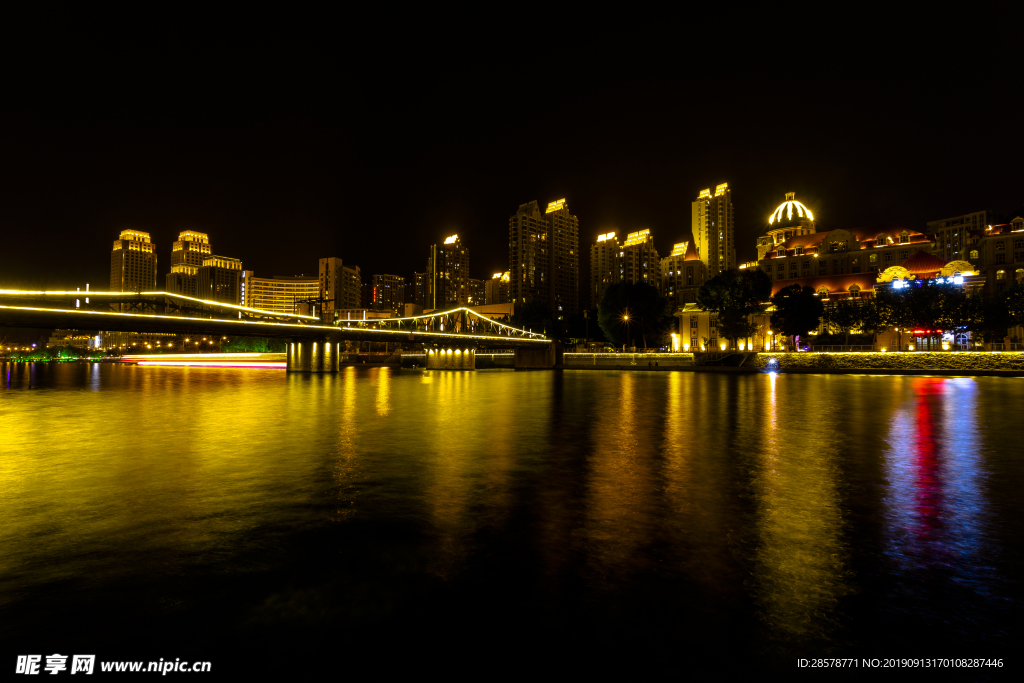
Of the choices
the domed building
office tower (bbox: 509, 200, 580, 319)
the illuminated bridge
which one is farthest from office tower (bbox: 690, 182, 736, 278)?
the illuminated bridge

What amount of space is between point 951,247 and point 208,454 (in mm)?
127452

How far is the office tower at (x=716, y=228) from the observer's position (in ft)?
609

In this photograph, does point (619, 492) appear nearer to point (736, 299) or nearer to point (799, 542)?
point (799, 542)

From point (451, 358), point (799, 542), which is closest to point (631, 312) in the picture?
point (451, 358)

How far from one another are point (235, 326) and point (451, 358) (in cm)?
3489

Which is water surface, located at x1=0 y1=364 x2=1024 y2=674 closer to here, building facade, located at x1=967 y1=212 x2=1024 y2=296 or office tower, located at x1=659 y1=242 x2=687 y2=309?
building facade, located at x1=967 y1=212 x2=1024 y2=296

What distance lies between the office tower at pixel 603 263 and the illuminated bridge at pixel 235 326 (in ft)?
371

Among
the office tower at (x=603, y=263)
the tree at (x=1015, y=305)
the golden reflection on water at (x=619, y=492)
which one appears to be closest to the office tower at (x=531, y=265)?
the office tower at (x=603, y=263)

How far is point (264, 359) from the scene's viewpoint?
108 metres

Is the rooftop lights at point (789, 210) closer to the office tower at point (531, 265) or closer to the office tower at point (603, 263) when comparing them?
the office tower at point (603, 263)

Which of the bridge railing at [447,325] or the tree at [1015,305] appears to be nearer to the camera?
the tree at [1015,305]

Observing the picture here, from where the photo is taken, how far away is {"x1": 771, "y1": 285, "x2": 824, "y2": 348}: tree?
242 ft

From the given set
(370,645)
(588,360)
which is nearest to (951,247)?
(588,360)

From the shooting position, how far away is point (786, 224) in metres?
112
